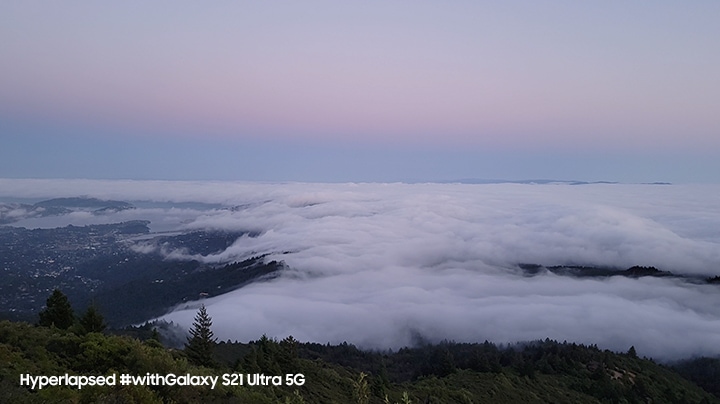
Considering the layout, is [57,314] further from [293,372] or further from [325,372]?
[325,372]

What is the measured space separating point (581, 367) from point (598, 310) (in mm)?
103218

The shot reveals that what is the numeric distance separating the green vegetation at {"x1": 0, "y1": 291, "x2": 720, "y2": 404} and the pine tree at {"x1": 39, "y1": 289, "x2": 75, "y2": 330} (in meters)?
0.45

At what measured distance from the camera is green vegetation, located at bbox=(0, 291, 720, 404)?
1229 centimetres

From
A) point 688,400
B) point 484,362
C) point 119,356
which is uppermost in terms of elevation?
point 119,356

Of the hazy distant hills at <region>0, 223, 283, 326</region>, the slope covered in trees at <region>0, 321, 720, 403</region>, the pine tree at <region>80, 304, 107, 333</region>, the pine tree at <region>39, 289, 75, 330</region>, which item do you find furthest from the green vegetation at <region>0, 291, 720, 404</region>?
the hazy distant hills at <region>0, 223, 283, 326</region>

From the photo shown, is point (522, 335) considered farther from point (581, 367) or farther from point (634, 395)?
point (634, 395)

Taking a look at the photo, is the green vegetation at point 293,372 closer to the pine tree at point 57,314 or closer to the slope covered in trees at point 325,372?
the slope covered in trees at point 325,372

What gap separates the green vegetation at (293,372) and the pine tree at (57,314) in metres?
0.45

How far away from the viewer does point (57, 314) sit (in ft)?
81.0

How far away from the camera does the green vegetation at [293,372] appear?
1229cm

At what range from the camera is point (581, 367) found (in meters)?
75.5

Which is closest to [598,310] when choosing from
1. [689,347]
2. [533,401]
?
[689,347]

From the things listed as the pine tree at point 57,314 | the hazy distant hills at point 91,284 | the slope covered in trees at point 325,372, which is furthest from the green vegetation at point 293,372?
the hazy distant hills at point 91,284

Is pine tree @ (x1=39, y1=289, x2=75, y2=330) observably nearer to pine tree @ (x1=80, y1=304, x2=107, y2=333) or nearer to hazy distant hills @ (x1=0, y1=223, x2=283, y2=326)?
pine tree @ (x1=80, y1=304, x2=107, y2=333)
